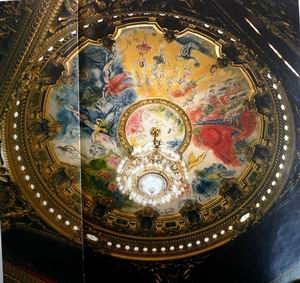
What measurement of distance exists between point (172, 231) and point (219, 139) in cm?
122

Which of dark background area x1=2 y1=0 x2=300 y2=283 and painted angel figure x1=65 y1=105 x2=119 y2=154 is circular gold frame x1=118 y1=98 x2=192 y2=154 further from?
dark background area x1=2 y1=0 x2=300 y2=283

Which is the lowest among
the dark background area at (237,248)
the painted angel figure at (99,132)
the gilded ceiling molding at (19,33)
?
the dark background area at (237,248)

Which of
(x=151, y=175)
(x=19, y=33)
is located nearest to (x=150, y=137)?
(x=151, y=175)

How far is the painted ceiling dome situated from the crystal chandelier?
0.01 meters

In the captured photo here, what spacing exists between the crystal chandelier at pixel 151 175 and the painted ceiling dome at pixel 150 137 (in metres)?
0.01

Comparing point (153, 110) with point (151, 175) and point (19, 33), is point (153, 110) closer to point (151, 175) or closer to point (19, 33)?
point (151, 175)

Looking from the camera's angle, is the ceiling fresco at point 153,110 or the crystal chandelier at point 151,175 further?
the crystal chandelier at point 151,175

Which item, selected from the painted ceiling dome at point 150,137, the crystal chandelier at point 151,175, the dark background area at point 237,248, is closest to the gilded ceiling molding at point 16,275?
the dark background area at point 237,248

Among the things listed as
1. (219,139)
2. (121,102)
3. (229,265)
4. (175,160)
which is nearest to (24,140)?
(121,102)

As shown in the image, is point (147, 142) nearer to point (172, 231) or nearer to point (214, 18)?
point (172, 231)

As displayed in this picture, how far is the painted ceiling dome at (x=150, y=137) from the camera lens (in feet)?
22.3

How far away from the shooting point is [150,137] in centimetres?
695

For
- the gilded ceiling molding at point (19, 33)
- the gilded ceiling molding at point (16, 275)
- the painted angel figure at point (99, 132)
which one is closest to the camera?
the gilded ceiling molding at point (19, 33)

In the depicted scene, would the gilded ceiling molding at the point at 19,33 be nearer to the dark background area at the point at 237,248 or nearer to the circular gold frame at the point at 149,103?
the circular gold frame at the point at 149,103
